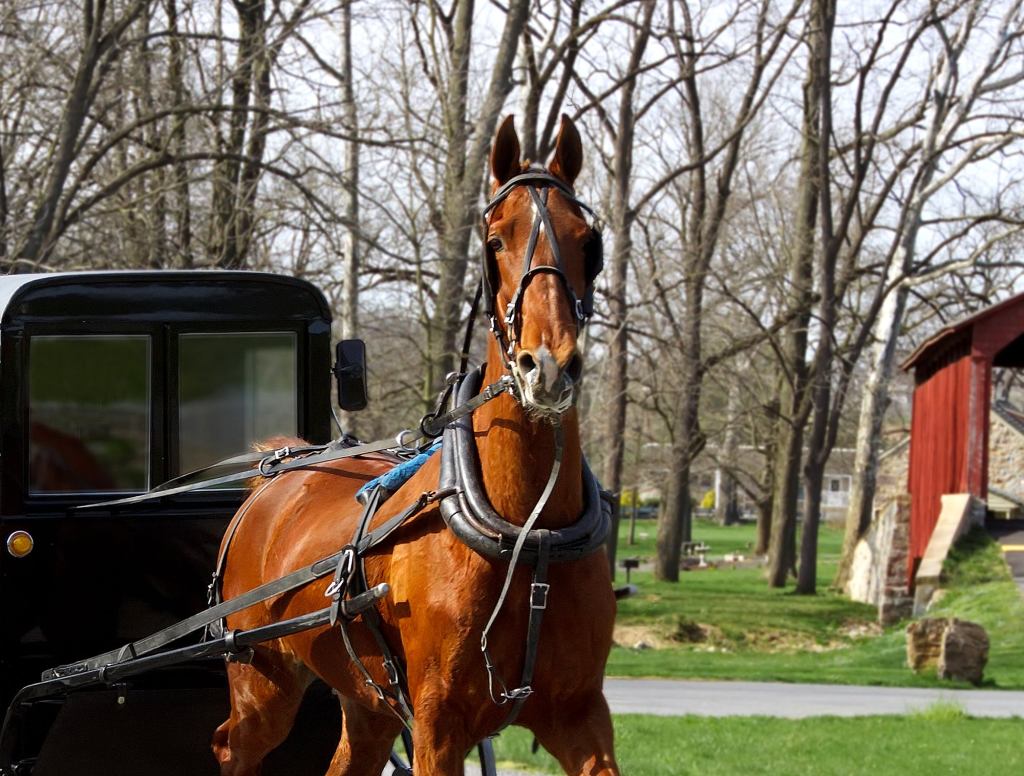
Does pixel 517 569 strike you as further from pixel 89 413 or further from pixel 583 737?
pixel 89 413

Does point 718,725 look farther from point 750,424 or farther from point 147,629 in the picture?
point 750,424

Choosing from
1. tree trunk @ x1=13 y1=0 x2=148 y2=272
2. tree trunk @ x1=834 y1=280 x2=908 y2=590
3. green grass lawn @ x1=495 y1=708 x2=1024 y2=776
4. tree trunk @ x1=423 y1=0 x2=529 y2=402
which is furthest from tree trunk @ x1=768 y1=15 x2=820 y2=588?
green grass lawn @ x1=495 y1=708 x2=1024 y2=776

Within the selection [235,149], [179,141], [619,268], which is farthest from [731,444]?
[179,141]

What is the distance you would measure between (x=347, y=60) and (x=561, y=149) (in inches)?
663

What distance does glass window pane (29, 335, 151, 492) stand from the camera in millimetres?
6105

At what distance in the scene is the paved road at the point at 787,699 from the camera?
13.1 m

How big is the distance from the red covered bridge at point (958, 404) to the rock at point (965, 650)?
22.6ft

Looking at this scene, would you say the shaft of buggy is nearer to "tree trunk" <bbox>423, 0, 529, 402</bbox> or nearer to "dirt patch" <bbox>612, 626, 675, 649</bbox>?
"tree trunk" <bbox>423, 0, 529, 402</bbox>

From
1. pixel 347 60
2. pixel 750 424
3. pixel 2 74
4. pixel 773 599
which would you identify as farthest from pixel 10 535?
pixel 750 424

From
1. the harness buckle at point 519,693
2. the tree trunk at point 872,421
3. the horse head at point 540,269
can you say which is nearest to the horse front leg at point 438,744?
the harness buckle at point 519,693

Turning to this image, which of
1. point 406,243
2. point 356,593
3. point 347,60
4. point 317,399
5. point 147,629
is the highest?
point 347,60

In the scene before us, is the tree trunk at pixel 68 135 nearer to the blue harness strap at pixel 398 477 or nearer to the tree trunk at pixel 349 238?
the tree trunk at pixel 349 238

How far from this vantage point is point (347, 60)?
801 inches

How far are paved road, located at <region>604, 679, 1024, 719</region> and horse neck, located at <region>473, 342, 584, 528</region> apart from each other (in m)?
9.10
